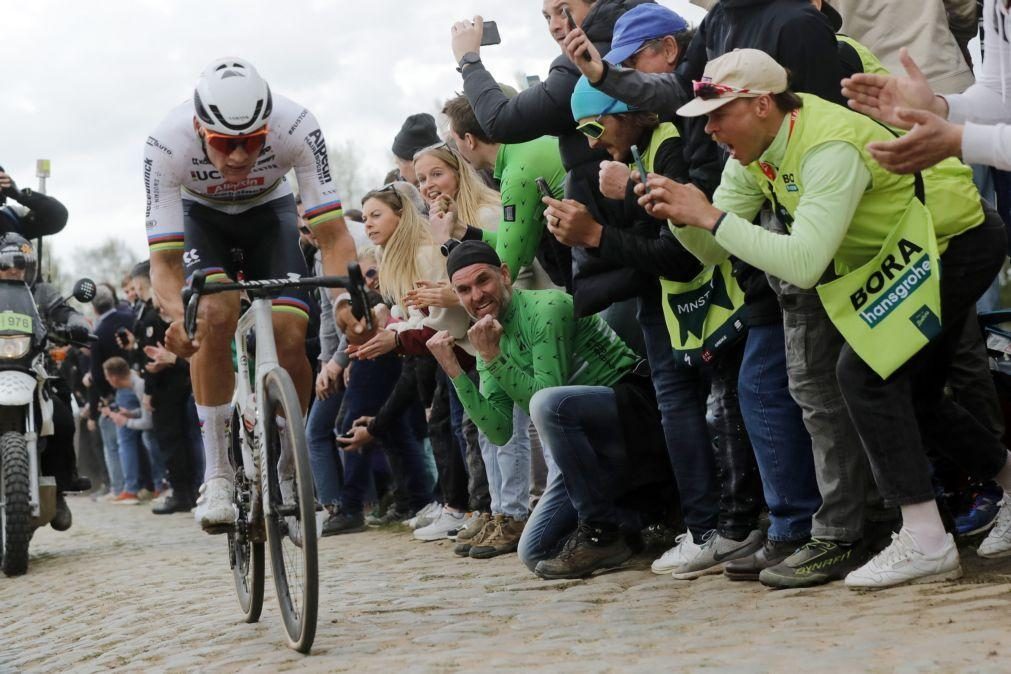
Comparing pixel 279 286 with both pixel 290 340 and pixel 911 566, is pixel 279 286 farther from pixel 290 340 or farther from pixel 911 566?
pixel 911 566

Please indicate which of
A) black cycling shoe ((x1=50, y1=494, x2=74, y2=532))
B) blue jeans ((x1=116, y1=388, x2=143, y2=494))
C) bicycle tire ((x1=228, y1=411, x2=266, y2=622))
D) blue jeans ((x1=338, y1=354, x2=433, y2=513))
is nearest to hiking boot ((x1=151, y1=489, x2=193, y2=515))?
blue jeans ((x1=116, y1=388, x2=143, y2=494))

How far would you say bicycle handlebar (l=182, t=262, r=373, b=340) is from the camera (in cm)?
564

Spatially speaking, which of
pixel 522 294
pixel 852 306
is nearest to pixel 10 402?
pixel 522 294

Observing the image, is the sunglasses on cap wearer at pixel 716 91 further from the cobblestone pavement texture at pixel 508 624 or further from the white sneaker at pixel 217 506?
the white sneaker at pixel 217 506

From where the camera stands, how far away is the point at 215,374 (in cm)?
662

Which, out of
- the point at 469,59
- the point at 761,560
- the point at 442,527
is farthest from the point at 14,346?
the point at 761,560

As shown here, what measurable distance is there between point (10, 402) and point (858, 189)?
6.63m

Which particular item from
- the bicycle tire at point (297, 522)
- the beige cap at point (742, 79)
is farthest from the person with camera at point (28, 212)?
the beige cap at point (742, 79)

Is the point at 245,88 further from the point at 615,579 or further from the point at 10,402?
the point at 10,402

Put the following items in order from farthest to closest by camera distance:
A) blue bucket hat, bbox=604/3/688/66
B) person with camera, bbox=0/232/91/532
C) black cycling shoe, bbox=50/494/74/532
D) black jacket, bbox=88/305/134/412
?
black jacket, bbox=88/305/134/412
black cycling shoe, bbox=50/494/74/532
person with camera, bbox=0/232/91/532
blue bucket hat, bbox=604/3/688/66

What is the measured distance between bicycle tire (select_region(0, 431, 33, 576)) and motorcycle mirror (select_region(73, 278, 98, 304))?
117cm

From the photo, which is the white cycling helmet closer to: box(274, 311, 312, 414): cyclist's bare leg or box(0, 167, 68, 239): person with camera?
box(274, 311, 312, 414): cyclist's bare leg

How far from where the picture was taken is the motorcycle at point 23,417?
9.18m

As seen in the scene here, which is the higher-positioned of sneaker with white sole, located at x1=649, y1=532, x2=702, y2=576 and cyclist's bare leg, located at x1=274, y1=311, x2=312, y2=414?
cyclist's bare leg, located at x1=274, y1=311, x2=312, y2=414
